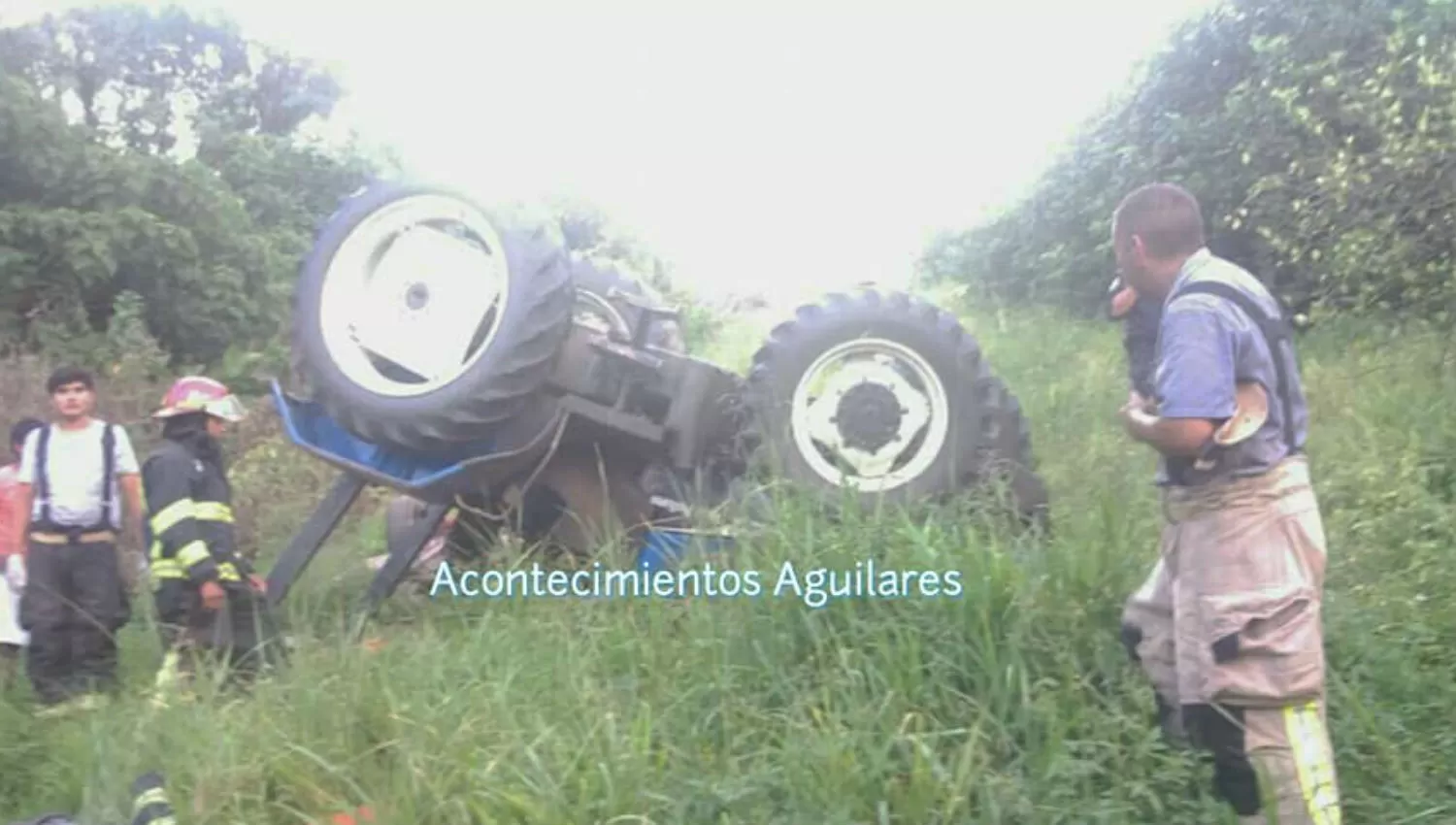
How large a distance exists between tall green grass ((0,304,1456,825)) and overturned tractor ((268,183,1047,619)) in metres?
0.45

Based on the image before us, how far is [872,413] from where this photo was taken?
4.61 metres

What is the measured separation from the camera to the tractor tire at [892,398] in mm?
4516

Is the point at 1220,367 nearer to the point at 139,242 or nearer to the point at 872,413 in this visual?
the point at 872,413

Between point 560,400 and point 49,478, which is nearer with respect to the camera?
point 560,400

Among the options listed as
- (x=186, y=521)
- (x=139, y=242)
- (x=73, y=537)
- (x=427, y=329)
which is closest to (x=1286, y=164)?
(x=427, y=329)

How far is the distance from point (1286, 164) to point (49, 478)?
659 centimetres

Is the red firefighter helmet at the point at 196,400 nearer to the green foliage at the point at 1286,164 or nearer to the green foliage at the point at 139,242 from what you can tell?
the green foliage at the point at 1286,164

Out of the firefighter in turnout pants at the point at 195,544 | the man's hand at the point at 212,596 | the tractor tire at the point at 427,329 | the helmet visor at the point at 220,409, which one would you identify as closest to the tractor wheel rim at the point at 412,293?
the tractor tire at the point at 427,329

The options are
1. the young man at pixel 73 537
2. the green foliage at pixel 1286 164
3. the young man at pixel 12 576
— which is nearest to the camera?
the young man at pixel 73 537

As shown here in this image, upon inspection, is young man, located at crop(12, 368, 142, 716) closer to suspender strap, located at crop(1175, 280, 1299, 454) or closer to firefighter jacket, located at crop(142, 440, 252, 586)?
firefighter jacket, located at crop(142, 440, 252, 586)

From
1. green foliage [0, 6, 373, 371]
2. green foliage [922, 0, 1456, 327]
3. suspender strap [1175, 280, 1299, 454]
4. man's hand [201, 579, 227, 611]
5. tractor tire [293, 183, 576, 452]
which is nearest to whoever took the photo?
suspender strap [1175, 280, 1299, 454]

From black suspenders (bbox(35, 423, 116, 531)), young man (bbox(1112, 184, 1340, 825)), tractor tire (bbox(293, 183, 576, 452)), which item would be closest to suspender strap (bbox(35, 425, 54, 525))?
black suspenders (bbox(35, 423, 116, 531))

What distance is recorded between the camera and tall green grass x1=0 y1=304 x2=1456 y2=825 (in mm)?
3166

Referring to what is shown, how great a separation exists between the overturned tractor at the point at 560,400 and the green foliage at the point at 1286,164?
2.44 m
